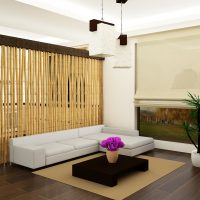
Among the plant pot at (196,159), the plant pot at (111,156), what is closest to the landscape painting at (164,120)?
the plant pot at (196,159)

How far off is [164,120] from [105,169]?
5.65 meters

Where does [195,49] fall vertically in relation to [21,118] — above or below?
above

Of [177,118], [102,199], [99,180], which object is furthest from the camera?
[177,118]

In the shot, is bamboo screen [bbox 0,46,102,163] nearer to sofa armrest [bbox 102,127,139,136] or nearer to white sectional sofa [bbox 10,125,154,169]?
white sectional sofa [bbox 10,125,154,169]

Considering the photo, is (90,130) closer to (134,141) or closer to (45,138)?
(134,141)

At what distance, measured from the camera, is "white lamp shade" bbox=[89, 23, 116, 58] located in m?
3.20

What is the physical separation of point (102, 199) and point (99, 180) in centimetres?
57

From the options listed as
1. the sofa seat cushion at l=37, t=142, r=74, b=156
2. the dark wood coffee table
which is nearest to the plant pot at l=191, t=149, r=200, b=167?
the dark wood coffee table

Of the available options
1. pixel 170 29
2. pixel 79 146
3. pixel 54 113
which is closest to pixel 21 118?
pixel 54 113

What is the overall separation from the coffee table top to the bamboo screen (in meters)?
1.79

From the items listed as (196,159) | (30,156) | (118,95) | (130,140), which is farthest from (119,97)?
(30,156)

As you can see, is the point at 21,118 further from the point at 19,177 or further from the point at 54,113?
the point at 19,177

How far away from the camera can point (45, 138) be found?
5980 millimetres

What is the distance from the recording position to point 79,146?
592 cm
